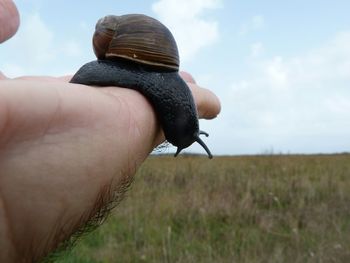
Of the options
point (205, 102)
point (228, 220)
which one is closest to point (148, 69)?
point (205, 102)

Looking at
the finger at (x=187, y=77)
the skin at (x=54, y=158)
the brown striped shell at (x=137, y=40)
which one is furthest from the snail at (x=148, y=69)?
the skin at (x=54, y=158)

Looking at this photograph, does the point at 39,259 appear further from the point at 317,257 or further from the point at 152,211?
the point at 152,211

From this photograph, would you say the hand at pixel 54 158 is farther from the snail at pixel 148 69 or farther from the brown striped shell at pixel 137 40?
the brown striped shell at pixel 137 40

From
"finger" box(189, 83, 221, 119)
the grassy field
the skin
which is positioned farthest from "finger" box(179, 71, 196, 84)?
the grassy field

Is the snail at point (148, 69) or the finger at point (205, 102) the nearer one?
the snail at point (148, 69)

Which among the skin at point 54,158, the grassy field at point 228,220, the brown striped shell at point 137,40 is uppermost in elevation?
the brown striped shell at point 137,40

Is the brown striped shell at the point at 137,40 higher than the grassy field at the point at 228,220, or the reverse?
the brown striped shell at the point at 137,40

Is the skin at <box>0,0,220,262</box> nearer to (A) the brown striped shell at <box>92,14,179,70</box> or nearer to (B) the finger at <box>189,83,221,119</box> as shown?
(A) the brown striped shell at <box>92,14,179,70</box>
